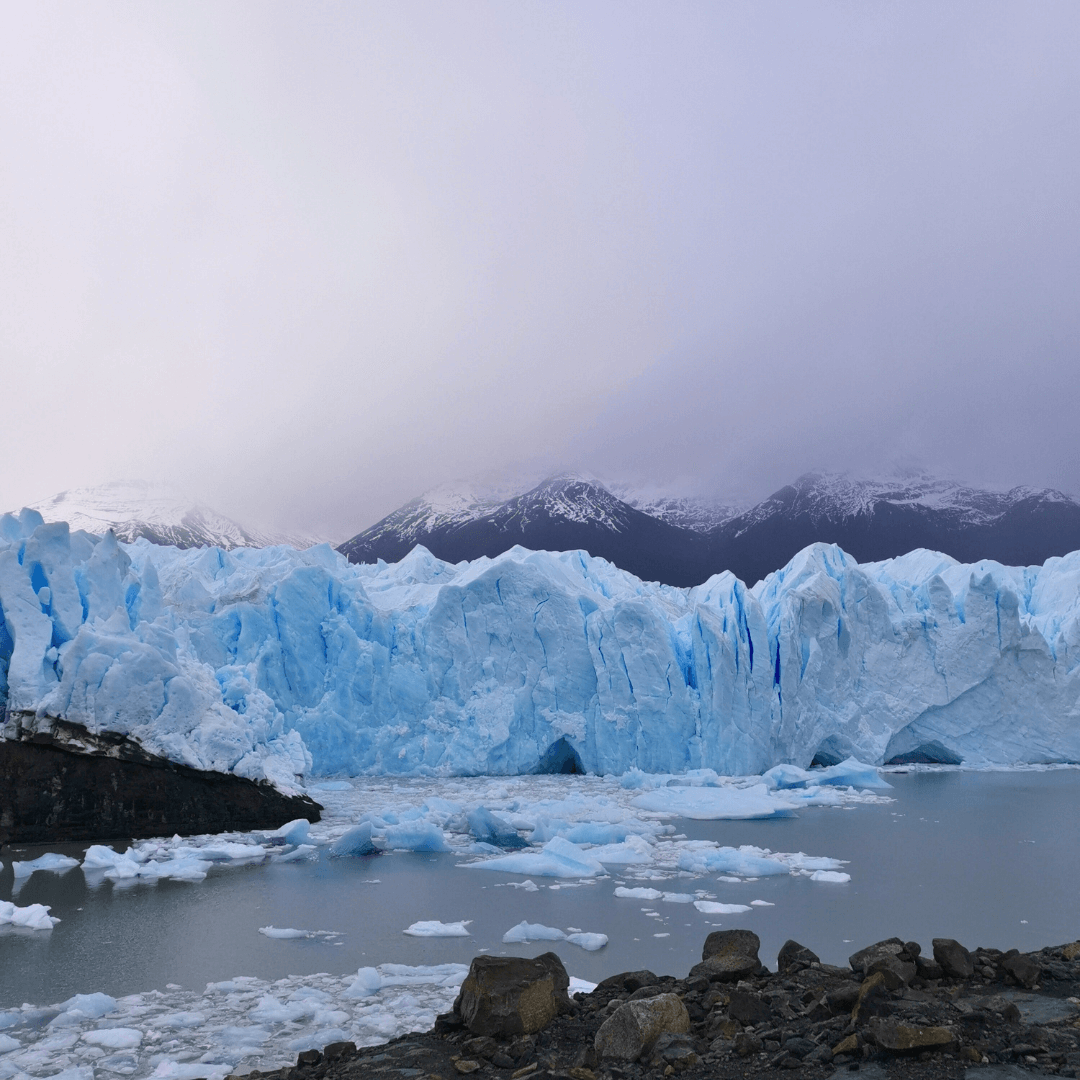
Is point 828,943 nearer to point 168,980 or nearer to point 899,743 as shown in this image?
point 168,980

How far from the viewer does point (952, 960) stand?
3637mm

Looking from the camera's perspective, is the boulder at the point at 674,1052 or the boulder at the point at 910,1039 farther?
Answer: the boulder at the point at 674,1052

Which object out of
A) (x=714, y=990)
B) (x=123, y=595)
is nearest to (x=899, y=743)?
(x=123, y=595)

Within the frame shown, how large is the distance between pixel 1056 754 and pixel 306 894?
1577cm

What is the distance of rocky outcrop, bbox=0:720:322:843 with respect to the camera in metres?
8.37

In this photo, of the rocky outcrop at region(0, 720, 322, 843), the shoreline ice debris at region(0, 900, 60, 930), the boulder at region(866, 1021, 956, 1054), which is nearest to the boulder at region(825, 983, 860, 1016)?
the boulder at region(866, 1021, 956, 1054)

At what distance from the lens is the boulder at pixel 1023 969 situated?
11.7ft

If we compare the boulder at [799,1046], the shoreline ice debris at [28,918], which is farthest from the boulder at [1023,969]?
the shoreline ice debris at [28,918]

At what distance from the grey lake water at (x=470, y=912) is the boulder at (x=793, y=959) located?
1079mm

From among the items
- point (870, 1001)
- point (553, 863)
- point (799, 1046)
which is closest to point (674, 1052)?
point (799, 1046)

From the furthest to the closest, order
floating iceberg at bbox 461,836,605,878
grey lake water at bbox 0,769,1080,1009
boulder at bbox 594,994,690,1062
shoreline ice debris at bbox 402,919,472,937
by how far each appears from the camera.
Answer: floating iceberg at bbox 461,836,605,878 < shoreline ice debris at bbox 402,919,472,937 < grey lake water at bbox 0,769,1080,1009 < boulder at bbox 594,994,690,1062

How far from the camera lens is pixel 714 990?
348 cm

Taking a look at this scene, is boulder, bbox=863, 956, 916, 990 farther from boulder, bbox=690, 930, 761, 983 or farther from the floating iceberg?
the floating iceberg

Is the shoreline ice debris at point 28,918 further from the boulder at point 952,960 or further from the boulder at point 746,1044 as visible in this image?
the boulder at point 952,960
